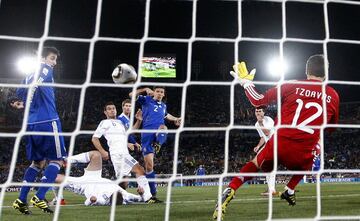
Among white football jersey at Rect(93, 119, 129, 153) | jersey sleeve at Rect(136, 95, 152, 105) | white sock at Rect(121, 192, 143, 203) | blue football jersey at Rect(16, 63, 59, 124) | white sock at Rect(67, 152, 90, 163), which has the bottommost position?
white sock at Rect(121, 192, 143, 203)

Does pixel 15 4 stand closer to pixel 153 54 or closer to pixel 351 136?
pixel 153 54

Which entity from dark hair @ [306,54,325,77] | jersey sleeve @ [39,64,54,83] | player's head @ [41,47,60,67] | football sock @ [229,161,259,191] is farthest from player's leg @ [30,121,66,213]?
dark hair @ [306,54,325,77]

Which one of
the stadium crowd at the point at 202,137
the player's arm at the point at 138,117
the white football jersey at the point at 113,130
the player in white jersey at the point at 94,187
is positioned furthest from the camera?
the stadium crowd at the point at 202,137

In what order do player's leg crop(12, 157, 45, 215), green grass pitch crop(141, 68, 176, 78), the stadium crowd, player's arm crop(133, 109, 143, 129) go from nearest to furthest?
player's leg crop(12, 157, 45, 215), player's arm crop(133, 109, 143, 129), the stadium crowd, green grass pitch crop(141, 68, 176, 78)

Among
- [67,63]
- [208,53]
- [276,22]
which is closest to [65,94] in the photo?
[67,63]

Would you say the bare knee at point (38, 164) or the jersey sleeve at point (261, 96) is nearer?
the jersey sleeve at point (261, 96)

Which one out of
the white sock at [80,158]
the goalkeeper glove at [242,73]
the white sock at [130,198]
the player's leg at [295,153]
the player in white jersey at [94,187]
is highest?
the goalkeeper glove at [242,73]

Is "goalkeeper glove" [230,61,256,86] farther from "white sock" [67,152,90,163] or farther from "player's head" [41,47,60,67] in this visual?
"white sock" [67,152,90,163]

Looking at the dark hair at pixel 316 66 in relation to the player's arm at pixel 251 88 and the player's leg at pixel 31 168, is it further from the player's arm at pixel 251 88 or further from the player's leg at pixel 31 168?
the player's leg at pixel 31 168

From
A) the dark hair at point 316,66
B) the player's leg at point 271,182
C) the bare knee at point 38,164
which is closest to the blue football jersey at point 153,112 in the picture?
the player's leg at point 271,182

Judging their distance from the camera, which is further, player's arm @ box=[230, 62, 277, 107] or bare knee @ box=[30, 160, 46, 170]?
bare knee @ box=[30, 160, 46, 170]

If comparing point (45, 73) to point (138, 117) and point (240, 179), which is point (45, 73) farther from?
point (240, 179)

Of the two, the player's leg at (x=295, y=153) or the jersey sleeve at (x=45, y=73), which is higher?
the jersey sleeve at (x=45, y=73)

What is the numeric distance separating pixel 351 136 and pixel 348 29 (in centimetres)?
625
